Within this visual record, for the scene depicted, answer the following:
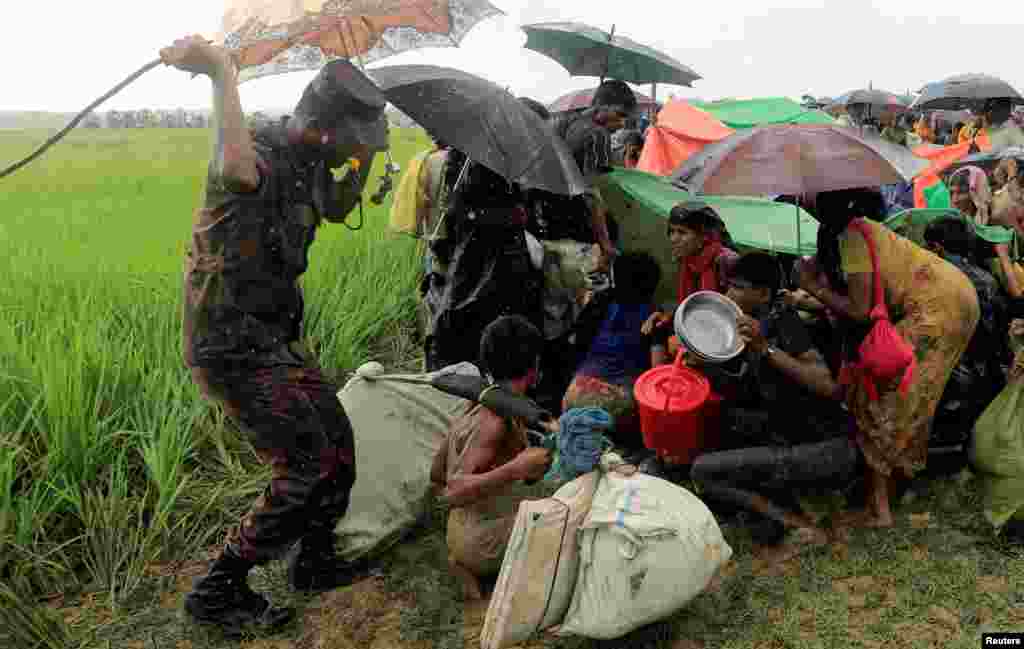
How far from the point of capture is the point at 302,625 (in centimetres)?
262

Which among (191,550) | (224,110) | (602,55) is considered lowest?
(191,550)

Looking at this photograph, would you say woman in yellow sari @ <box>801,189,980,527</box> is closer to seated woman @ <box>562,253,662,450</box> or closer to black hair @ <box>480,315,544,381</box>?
seated woman @ <box>562,253,662,450</box>

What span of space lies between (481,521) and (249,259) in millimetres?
1125

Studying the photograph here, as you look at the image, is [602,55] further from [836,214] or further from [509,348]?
[509,348]

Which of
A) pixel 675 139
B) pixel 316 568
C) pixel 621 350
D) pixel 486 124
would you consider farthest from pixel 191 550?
pixel 675 139

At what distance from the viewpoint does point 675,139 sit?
6.50 m

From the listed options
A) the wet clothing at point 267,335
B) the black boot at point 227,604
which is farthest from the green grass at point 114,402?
the wet clothing at point 267,335

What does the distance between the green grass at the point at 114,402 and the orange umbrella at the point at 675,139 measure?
7.68ft

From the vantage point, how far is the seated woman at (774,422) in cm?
286

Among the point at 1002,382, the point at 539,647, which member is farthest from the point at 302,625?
the point at 1002,382

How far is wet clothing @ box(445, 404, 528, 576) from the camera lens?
2.57 metres

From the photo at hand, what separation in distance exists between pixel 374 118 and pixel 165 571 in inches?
73.6

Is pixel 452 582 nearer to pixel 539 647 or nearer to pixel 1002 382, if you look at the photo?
pixel 539 647

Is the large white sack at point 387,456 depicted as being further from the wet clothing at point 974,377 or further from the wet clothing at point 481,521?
the wet clothing at point 974,377
